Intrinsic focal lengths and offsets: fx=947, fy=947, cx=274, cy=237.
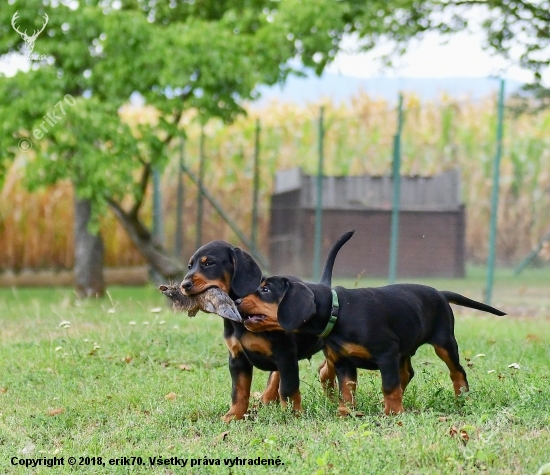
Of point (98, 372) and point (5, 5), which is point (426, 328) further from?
point (5, 5)

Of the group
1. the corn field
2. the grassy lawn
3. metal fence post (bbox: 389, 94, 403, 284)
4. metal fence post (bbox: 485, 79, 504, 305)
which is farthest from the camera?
the corn field

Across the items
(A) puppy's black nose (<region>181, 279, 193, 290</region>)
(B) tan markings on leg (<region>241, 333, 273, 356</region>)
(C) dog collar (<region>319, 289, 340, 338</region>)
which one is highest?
(A) puppy's black nose (<region>181, 279, 193, 290</region>)

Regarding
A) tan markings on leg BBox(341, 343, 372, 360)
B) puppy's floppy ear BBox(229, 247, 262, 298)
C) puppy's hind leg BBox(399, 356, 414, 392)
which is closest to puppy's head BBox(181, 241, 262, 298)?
puppy's floppy ear BBox(229, 247, 262, 298)

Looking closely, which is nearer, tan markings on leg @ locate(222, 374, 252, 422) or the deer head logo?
tan markings on leg @ locate(222, 374, 252, 422)

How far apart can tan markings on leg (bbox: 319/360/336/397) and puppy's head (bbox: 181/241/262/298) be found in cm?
78

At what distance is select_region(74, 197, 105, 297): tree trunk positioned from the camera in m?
16.4

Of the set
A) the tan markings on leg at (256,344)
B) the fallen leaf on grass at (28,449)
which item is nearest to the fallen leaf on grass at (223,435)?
the tan markings on leg at (256,344)

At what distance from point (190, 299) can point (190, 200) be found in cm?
1403

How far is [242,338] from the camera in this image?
553 cm

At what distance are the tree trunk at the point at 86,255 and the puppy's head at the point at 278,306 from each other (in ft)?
37.3

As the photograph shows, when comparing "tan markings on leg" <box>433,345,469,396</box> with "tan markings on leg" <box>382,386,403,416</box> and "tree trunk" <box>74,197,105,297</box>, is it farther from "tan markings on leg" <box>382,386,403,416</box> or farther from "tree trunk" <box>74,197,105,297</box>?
"tree trunk" <box>74,197,105,297</box>

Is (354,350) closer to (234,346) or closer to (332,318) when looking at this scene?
(332,318)

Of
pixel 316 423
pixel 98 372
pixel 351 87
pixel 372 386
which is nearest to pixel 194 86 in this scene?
pixel 98 372

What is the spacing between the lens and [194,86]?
45.1 feet
